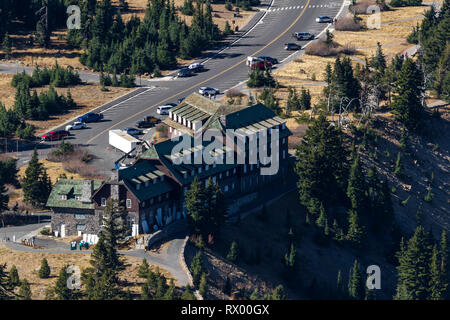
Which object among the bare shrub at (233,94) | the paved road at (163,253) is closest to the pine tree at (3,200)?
the paved road at (163,253)

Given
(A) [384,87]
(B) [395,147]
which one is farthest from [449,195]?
(A) [384,87]

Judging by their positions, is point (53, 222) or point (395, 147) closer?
point (53, 222)

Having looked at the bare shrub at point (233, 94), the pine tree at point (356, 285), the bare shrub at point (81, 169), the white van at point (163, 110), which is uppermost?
the bare shrub at point (233, 94)

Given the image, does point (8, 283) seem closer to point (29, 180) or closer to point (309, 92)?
point (29, 180)

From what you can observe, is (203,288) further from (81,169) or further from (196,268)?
(81,169)

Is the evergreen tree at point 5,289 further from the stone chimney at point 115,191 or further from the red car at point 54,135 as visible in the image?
the red car at point 54,135

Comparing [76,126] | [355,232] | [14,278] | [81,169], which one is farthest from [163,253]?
[76,126]

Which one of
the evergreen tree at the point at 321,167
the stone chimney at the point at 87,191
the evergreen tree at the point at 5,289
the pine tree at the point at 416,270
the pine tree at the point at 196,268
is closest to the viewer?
the evergreen tree at the point at 5,289

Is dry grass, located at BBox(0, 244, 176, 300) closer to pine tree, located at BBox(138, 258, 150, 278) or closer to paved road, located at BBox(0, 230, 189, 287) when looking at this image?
pine tree, located at BBox(138, 258, 150, 278)
